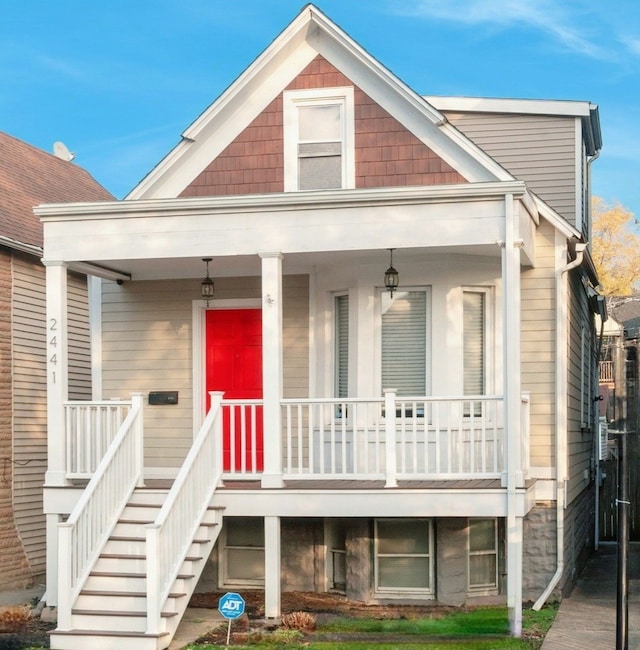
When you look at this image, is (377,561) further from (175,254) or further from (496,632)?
(175,254)

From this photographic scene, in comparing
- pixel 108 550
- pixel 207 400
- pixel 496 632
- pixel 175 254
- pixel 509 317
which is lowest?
Answer: pixel 496 632

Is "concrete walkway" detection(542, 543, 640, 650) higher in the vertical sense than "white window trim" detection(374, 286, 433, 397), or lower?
lower

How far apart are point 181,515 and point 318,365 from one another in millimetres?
3433

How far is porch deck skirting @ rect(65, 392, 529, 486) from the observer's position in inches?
440

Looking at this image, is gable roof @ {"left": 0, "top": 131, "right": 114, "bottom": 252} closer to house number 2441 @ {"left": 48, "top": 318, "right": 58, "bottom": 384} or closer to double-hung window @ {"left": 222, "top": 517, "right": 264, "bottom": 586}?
house number 2441 @ {"left": 48, "top": 318, "right": 58, "bottom": 384}

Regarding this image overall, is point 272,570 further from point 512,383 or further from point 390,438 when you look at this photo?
point 512,383

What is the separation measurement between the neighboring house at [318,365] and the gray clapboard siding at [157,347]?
0.10ft

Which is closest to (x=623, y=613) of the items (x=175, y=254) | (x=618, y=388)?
(x=618, y=388)

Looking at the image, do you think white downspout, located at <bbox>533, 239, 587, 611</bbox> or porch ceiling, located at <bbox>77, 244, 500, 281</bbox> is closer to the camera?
porch ceiling, located at <bbox>77, 244, 500, 281</bbox>

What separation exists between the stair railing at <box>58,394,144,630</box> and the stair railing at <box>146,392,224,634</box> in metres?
0.79

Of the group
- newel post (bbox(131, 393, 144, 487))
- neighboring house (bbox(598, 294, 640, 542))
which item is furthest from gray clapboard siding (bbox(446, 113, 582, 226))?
newel post (bbox(131, 393, 144, 487))

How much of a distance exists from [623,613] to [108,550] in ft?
17.3

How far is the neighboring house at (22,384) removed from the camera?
620 inches

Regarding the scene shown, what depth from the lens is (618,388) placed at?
894 cm
